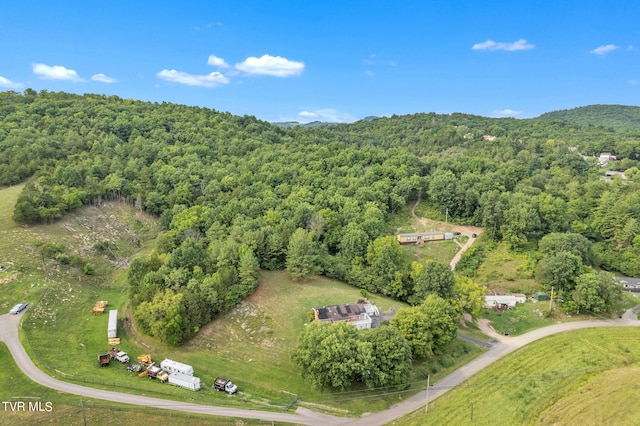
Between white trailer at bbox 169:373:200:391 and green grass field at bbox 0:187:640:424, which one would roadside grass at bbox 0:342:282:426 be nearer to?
green grass field at bbox 0:187:640:424

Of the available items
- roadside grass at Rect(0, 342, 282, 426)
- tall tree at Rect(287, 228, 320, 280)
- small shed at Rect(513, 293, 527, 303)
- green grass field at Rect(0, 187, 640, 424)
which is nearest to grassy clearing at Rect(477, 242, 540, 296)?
small shed at Rect(513, 293, 527, 303)

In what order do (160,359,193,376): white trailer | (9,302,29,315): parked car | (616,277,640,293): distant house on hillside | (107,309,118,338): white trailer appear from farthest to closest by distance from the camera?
1. (616,277,640,293): distant house on hillside
2. (107,309,118,338): white trailer
3. (9,302,29,315): parked car
4. (160,359,193,376): white trailer

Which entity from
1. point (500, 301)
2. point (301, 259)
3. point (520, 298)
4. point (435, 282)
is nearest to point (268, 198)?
point (301, 259)

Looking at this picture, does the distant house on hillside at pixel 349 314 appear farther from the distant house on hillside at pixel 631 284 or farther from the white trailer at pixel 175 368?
the distant house on hillside at pixel 631 284

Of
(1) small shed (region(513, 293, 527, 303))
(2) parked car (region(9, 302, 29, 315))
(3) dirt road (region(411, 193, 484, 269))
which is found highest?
(3) dirt road (region(411, 193, 484, 269))

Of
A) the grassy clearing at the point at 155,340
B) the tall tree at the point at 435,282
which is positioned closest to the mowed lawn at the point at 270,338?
the grassy clearing at the point at 155,340

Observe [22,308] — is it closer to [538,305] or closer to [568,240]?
[538,305]

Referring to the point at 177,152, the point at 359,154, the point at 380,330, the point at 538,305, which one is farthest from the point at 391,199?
the point at 177,152
